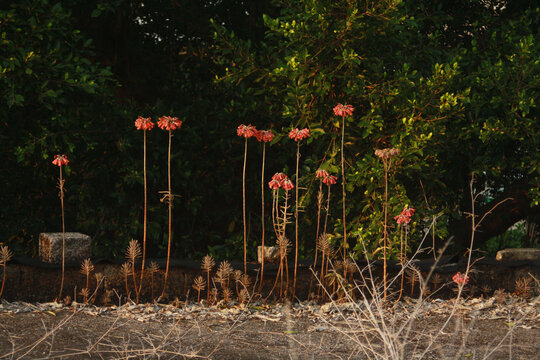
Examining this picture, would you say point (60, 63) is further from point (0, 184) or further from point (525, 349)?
point (525, 349)

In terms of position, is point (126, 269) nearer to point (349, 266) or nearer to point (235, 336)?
point (235, 336)

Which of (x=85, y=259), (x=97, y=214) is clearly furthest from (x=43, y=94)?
(x=97, y=214)

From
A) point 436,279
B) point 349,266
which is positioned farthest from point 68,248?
point 436,279

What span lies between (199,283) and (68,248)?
4.18 feet

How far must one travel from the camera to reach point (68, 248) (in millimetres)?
6047

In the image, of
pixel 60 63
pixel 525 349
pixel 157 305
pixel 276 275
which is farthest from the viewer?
pixel 60 63

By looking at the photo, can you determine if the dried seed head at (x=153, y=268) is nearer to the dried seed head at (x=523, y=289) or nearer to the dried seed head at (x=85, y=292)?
the dried seed head at (x=85, y=292)

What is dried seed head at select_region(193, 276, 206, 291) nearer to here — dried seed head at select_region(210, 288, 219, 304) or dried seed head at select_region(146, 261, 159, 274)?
dried seed head at select_region(210, 288, 219, 304)

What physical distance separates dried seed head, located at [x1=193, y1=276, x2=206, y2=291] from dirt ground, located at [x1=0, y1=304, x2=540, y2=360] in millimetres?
227

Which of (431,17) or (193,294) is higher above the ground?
(431,17)

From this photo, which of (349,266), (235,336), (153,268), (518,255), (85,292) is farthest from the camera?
(518,255)

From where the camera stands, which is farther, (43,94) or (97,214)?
(97,214)

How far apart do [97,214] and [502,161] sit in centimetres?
447

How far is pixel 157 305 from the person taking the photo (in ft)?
18.4
